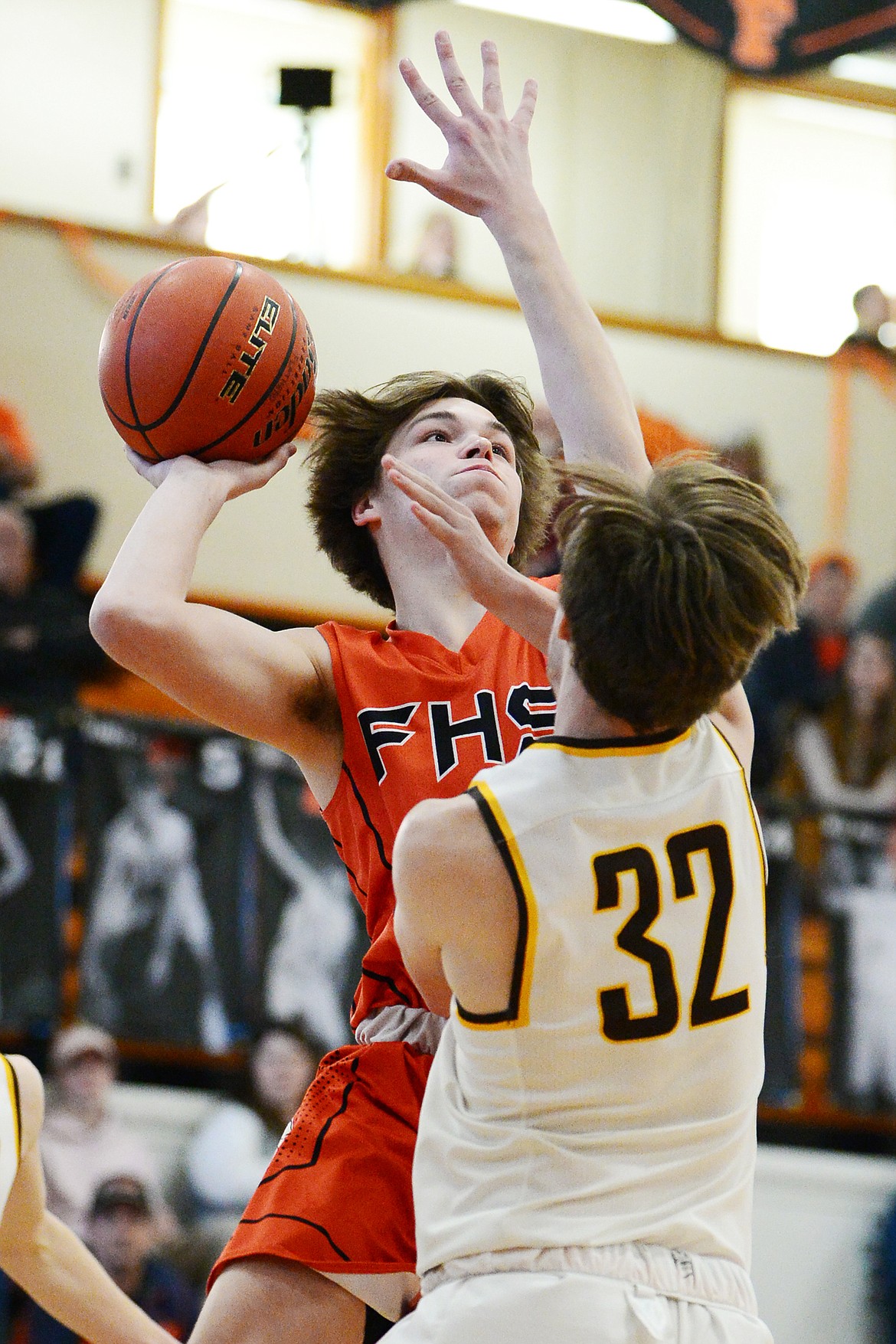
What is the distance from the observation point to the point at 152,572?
2.65 metres

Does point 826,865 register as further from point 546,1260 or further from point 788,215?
point 546,1260

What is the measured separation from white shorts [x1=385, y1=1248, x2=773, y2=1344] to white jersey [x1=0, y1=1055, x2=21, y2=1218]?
4.08 feet

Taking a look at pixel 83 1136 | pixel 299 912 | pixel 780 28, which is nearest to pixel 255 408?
pixel 83 1136

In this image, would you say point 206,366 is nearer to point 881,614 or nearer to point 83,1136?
point 83,1136

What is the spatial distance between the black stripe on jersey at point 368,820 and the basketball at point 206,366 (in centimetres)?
61

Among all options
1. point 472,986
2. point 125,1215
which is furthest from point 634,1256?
point 125,1215

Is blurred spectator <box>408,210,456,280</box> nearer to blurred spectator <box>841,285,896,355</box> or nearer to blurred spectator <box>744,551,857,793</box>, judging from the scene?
blurred spectator <box>841,285,896,355</box>

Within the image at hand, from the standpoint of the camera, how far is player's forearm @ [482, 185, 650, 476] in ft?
9.20

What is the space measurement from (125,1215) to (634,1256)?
19.2ft

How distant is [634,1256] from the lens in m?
2.07

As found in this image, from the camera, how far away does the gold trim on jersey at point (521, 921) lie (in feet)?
6.72

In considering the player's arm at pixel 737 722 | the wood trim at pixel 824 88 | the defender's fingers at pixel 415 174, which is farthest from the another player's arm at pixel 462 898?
the wood trim at pixel 824 88

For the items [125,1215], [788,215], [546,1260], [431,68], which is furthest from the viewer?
[788,215]

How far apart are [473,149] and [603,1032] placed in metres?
1.67
